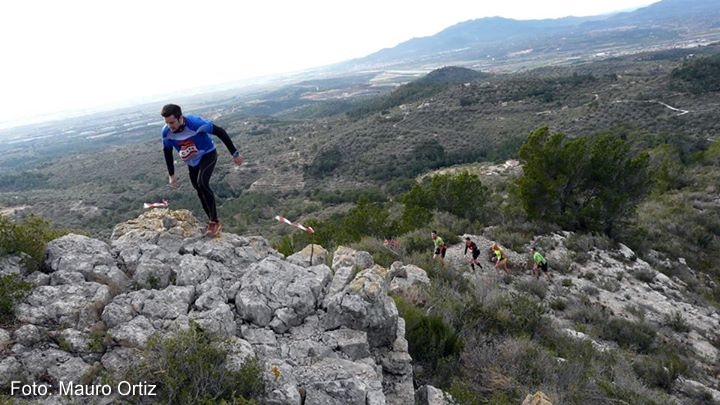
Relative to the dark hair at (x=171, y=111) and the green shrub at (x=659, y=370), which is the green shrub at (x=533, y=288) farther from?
the dark hair at (x=171, y=111)

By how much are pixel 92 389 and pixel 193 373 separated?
0.91m

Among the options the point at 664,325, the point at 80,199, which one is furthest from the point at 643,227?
the point at 80,199

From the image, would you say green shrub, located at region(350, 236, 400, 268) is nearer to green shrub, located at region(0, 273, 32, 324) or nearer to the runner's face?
the runner's face

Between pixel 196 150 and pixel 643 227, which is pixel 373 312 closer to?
pixel 196 150

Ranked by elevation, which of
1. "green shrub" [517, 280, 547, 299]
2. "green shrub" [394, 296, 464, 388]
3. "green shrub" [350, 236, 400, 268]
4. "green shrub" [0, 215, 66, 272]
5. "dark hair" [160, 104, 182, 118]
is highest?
"dark hair" [160, 104, 182, 118]

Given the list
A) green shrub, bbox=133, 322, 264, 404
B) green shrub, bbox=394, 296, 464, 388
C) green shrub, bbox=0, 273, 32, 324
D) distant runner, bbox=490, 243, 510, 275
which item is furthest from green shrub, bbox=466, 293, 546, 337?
green shrub, bbox=0, 273, 32, 324

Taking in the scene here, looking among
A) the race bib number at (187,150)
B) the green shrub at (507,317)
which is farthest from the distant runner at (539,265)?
the race bib number at (187,150)

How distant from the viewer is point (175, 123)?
5.99 meters

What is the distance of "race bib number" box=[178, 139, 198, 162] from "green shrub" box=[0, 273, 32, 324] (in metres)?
2.54

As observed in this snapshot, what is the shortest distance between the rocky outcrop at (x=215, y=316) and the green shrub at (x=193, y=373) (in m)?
→ 0.19

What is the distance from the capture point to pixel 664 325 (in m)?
10.2

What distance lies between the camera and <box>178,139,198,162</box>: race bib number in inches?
248

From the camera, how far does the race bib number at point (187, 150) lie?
6.31m

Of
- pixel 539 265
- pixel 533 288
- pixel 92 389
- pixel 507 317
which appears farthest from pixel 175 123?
pixel 539 265
